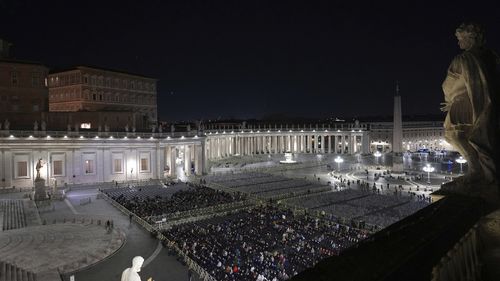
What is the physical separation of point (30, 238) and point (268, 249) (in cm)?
1729

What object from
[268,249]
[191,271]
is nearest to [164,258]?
[191,271]

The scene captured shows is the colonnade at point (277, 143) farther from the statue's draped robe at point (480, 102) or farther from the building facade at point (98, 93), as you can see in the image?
the statue's draped robe at point (480, 102)

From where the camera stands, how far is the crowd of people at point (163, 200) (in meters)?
35.8

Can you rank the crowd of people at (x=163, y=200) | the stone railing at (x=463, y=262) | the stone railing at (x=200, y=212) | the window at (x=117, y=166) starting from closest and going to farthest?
the stone railing at (x=463, y=262) → the stone railing at (x=200, y=212) → the crowd of people at (x=163, y=200) → the window at (x=117, y=166)

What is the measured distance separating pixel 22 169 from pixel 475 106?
56376 millimetres

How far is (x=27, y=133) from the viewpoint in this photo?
Answer: 51562 mm

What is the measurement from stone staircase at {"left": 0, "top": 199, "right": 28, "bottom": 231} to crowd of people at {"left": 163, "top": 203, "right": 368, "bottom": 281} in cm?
1337

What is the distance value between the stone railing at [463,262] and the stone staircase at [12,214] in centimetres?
3354

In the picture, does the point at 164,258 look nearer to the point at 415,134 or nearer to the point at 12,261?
the point at 12,261

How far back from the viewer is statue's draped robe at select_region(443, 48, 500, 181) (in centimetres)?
782

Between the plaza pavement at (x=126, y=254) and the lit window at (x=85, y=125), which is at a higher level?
the lit window at (x=85, y=125)

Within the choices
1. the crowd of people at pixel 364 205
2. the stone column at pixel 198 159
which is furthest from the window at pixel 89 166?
the crowd of people at pixel 364 205

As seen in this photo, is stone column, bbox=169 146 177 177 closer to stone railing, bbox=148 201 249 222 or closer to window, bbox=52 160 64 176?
window, bbox=52 160 64 176

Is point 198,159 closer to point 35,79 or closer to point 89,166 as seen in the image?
point 89,166
